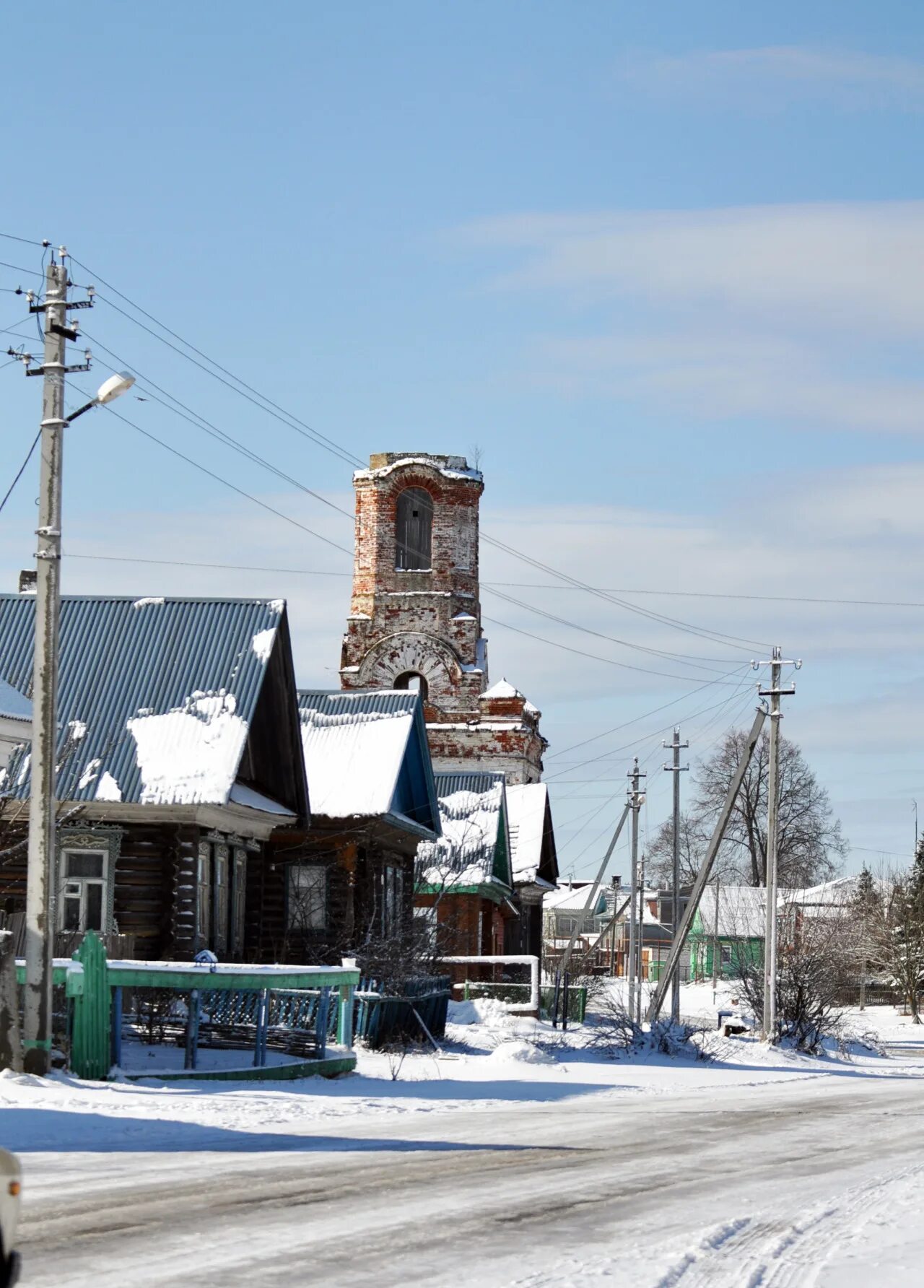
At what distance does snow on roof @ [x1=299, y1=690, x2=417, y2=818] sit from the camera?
111 feet

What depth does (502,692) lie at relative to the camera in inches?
2500

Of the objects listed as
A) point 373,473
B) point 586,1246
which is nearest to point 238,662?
point 586,1246

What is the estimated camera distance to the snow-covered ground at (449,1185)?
28.7 feet

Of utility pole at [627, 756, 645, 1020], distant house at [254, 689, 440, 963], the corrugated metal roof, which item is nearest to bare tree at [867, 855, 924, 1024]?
utility pole at [627, 756, 645, 1020]

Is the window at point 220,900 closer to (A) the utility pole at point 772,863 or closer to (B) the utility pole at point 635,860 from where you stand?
(A) the utility pole at point 772,863

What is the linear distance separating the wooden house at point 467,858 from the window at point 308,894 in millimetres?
8259

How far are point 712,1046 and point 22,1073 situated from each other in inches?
809

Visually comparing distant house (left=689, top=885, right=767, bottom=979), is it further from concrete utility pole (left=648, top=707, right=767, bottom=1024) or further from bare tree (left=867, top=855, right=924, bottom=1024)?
concrete utility pole (left=648, top=707, right=767, bottom=1024)

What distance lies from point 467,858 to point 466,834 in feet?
3.03

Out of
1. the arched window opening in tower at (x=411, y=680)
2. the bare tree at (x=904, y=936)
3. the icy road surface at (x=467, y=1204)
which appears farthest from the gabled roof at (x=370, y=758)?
the bare tree at (x=904, y=936)

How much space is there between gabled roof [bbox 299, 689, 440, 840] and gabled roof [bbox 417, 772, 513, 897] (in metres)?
6.08

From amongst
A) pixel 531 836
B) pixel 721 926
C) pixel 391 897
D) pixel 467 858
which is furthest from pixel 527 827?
pixel 721 926

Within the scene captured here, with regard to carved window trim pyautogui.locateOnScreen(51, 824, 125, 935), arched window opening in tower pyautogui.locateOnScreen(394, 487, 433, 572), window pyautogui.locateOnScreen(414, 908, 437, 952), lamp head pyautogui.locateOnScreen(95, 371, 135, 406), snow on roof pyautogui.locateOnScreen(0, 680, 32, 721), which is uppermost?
arched window opening in tower pyautogui.locateOnScreen(394, 487, 433, 572)

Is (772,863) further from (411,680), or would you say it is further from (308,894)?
(411,680)
